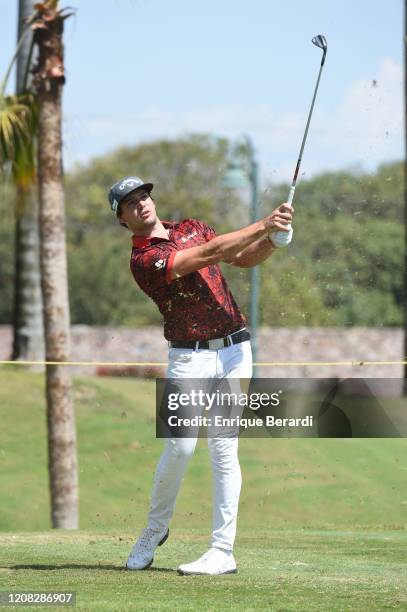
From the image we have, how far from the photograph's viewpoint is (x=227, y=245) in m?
6.89

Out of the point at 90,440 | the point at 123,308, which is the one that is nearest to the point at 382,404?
the point at 90,440

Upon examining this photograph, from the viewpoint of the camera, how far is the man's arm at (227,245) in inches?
272

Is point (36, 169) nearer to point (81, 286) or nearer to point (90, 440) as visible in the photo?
point (90, 440)

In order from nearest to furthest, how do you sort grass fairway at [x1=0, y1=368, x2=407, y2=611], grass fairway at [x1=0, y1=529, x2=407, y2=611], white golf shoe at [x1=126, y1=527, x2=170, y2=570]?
grass fairway at [x1=0, y1=529, x2=407, y2=611] < grass fairway at [x1=0, y1=368, x2=407, y2=611] < white golf shoe at [x1=126, y1=527, x2=170, y2=570]

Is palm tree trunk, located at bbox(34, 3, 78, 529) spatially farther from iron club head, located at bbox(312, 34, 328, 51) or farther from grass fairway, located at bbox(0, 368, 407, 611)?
iron club head, located at bbox(312, 34, 328, 51)

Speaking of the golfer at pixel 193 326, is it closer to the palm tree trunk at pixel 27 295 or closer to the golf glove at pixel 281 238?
the golf glove at pixel 281 238

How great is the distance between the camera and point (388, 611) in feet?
19.3

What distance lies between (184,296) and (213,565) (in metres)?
1.47

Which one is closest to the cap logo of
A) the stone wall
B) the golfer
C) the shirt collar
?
the golfer

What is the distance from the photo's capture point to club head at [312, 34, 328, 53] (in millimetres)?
7891

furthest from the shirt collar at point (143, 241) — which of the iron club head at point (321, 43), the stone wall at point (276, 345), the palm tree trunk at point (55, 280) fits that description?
the stone wall at point (276, 345)

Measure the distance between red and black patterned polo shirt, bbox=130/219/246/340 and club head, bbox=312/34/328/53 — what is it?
1.59 m

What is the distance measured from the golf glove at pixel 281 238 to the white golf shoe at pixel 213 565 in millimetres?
1704

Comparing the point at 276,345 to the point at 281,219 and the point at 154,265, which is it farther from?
the point at 281,219
